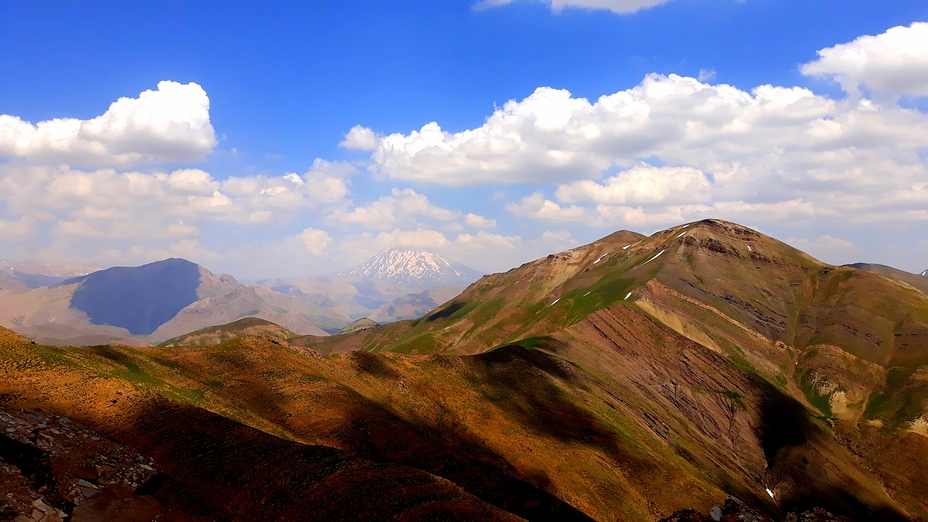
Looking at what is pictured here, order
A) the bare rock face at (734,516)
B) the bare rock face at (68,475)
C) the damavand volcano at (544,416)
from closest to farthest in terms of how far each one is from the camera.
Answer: the bare rock face at (68,475)
the damavand volcano at (544,416)
the bare rock face at (734,516)

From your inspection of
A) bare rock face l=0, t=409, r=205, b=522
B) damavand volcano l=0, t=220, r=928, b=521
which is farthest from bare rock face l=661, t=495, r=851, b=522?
bare rock face l=0, t=409, r=205, b=522

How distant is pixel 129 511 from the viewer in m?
25.3

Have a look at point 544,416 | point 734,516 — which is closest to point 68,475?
point 734,516

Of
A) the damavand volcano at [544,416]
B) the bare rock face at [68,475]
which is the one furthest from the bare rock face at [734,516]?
the bare rock face at [68,475]

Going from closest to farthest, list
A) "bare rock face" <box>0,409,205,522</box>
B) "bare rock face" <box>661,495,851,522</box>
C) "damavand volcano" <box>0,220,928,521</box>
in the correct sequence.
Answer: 1. "bare rock face" <box>0,409,205,522</box>
2. "damavand volcano" <box>0,220,928,521</box>
3. "bare rock face" <box>661,495,851,522</box>

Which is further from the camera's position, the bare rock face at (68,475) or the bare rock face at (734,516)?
the bare rock face at (734,516)

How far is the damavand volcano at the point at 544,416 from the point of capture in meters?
30.4

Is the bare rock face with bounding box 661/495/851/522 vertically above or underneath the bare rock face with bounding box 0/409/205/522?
underneath

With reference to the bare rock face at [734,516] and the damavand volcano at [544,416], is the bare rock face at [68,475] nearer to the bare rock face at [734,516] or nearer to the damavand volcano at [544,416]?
the damavand volcano at [544,416]

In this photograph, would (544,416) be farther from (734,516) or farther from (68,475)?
Answer: (68,475)

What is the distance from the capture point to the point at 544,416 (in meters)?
71.9

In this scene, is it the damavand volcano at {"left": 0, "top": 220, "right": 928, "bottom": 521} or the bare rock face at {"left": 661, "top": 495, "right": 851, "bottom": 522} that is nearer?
the damavand volcano at {"left": 0, "top": 220, "right": 928, "bottom": 521}

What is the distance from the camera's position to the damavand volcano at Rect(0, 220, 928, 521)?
30375 millimetres

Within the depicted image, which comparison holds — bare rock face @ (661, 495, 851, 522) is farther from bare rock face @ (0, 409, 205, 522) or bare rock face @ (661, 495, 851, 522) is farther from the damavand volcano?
bare rock face @ (0, 409, 205, 522)
